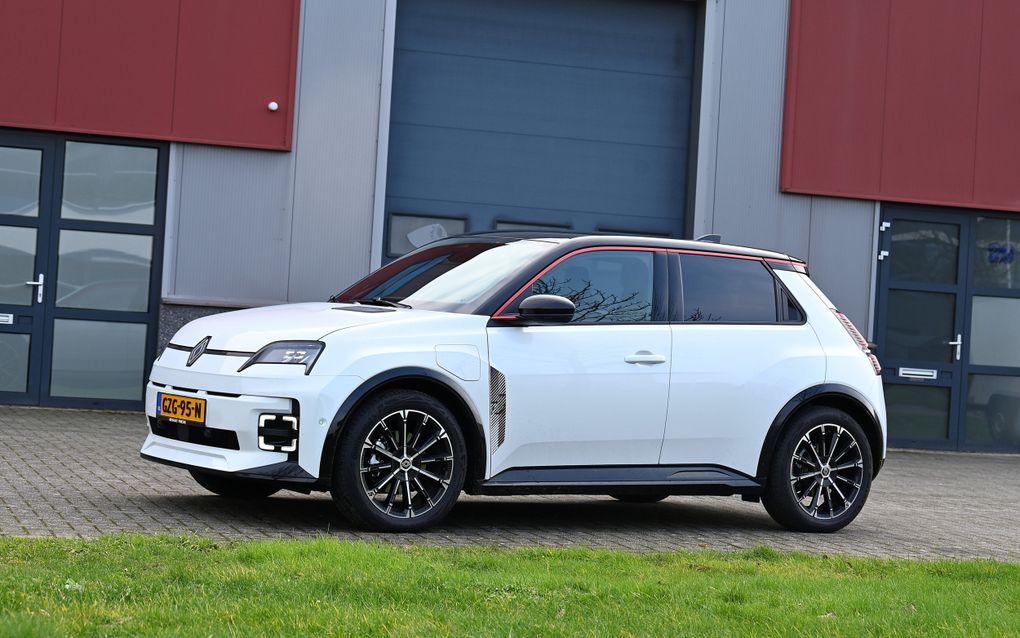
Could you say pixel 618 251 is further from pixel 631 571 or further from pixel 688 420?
pixel 631 571

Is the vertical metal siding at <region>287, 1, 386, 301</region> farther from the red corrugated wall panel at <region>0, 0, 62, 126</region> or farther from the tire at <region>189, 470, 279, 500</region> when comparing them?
the tire at <region>189, 470, 279, 500</region>

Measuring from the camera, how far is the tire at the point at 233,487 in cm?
819

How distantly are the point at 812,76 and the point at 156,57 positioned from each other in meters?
7.77

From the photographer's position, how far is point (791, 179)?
56.3 ft

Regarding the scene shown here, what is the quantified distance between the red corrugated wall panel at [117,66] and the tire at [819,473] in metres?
9.33

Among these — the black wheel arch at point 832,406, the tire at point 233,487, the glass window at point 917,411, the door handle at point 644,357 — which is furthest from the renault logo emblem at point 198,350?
the glass window at point 917,411

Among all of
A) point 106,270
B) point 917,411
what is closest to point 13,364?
point 106,270

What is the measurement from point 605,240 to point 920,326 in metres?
10.6

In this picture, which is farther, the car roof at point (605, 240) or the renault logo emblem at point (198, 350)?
the car roof at point (605, 240)

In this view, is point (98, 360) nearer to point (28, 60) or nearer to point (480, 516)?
point (28, 60)

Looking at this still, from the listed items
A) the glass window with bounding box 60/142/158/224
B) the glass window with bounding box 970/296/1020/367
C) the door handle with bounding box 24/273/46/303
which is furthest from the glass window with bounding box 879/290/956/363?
the door handle with bounding box 24/273/46/303

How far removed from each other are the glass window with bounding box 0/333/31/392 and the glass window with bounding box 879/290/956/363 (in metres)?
10.2

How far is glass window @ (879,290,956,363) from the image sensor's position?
17719 millimetres

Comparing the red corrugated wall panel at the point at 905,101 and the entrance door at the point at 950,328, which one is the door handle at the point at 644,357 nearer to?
the red corrugated wall panel at the point at 905,101
